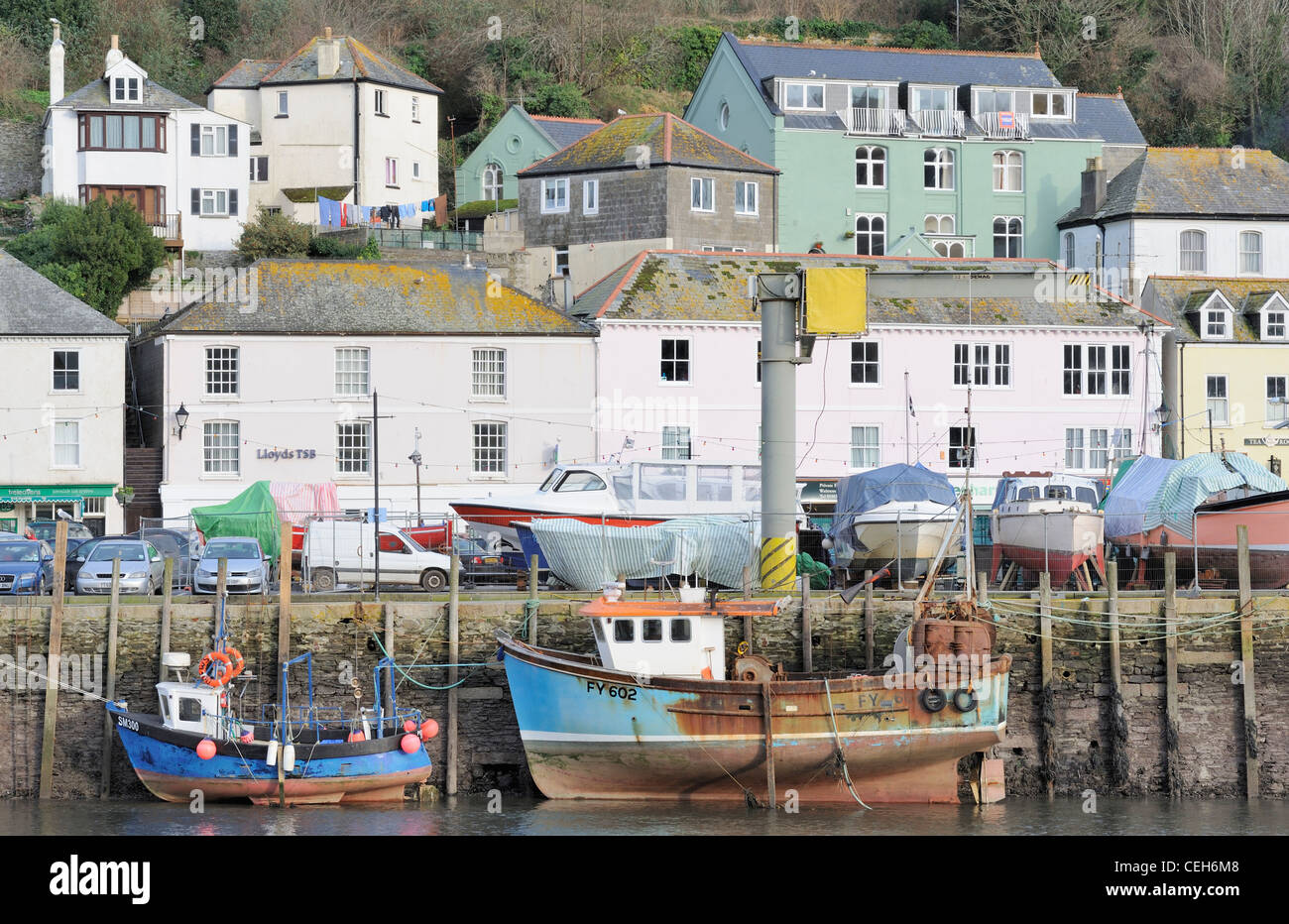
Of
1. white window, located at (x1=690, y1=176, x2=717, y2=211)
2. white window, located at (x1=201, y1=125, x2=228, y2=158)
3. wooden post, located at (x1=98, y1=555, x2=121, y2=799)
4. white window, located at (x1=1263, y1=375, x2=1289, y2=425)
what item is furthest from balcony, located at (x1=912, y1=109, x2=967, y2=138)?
wooden post, located at (x1=98, y1=555, x2=121, y2=799)

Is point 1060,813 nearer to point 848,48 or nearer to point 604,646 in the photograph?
point 604,646

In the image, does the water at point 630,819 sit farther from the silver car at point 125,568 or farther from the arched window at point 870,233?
the arched window at point 870,233

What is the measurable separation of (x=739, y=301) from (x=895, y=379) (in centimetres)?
455

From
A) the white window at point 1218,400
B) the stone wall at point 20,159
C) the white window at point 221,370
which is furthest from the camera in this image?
the stone wall at point 20,159

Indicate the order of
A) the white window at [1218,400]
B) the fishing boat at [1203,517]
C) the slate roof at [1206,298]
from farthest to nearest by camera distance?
the slate roof at [1206,298]
the white window at [1218,400]
the fishing boat at [1203,517]

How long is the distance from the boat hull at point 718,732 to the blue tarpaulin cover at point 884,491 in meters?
9.49

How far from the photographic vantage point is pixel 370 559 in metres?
35.3

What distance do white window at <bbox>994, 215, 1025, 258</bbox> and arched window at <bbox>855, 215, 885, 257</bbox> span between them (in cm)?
A: 413

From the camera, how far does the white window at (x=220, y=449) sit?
A: 46.2 m

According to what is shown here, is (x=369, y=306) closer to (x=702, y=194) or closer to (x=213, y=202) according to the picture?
(x=702, y=194)

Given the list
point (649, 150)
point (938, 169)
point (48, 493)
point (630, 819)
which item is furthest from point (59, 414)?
point (938, 169)

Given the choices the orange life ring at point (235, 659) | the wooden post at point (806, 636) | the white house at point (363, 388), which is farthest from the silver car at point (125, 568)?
the wooden post at point (806, 636)

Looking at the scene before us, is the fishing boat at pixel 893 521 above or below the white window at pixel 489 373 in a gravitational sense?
below

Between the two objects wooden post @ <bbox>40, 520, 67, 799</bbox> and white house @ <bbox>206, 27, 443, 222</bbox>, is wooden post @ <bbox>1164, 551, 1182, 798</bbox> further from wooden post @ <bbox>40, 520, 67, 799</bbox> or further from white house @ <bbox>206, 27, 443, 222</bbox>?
white house @ <bbox>206, 27, 443, 222</bbox>
